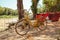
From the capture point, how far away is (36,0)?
18953mm

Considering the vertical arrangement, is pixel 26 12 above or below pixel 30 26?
above

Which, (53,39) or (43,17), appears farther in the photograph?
(43,17)

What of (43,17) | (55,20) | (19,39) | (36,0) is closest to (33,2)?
(36,0)

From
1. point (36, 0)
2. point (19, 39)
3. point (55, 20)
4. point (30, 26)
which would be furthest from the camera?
point (36, 0)

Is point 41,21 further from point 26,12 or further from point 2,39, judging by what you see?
point 2,39

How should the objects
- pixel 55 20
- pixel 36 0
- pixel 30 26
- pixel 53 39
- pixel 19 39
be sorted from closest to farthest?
pixel 53 39 < pixel 19 39 < pixel 30 26 < pixel 55 20 < pixel 36 0

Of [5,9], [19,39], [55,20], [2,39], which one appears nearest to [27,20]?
[19,39]

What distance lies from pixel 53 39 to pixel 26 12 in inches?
68.4

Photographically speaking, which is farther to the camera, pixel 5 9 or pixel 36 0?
pixel 5 9

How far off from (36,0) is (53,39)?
12.4 meters

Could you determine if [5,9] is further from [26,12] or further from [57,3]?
[26,12]

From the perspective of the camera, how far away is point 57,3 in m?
19.4

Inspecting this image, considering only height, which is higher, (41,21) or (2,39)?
(41,21)

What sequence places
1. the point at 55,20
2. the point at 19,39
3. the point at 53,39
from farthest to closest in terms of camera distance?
the point at 55,20, the point at 19,39, the point at 53,39
